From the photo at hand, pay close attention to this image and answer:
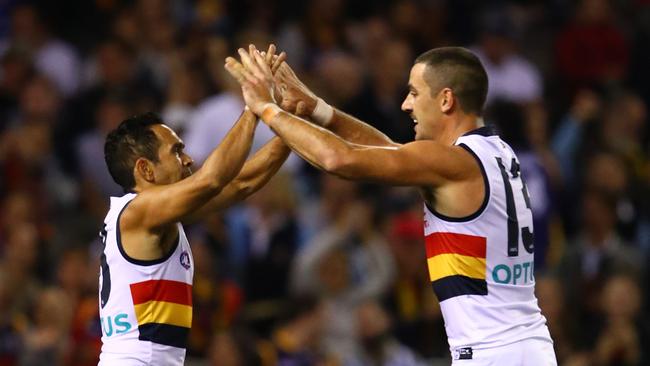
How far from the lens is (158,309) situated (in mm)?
7625

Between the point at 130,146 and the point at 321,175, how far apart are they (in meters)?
5.85

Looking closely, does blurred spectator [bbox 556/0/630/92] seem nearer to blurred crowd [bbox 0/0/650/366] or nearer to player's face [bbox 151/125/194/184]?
blurred crowd [bbox 0/0/650/366]

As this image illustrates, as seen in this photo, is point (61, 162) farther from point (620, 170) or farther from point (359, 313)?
point (620, 170)

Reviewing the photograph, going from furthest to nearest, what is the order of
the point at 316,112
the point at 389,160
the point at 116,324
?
the point at 316,112 < the point at 116,324 < the point at 389,160

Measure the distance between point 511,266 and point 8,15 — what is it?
8.87 meters

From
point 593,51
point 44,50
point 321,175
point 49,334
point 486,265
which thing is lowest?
point 486,265

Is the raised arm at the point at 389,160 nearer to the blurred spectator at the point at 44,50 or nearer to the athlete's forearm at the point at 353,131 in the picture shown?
the athlete's forearm at the point at 353,131

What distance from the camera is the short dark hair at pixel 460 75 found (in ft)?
24.5

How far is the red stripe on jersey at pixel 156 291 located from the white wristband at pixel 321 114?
4.10 feet

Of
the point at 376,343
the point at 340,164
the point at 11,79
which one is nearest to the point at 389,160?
the point at 340,164

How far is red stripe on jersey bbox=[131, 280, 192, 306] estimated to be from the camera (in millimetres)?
7586

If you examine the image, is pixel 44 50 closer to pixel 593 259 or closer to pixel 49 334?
pixel 49 334

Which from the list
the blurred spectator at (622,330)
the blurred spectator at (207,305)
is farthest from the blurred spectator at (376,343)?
the blurred spectator at (622,330)

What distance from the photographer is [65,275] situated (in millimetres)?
11773
